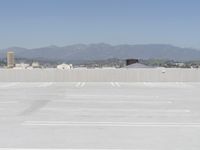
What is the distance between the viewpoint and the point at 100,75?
3183cm

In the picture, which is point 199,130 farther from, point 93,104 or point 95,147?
point 93,104

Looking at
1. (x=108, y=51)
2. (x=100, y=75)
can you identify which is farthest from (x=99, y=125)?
(x=108, y=51)

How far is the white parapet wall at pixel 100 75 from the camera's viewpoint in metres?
31.6

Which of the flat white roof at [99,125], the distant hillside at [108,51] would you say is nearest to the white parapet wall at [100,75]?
the flat white roof at [99,125]

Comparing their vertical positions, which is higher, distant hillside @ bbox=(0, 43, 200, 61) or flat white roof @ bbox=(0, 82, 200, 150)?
distant hillside @ bbox=(0, 43, 200, 61)

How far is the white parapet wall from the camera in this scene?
3158 cm

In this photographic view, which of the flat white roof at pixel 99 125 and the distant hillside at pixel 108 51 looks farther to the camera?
the distant hillside at pixel 108 51

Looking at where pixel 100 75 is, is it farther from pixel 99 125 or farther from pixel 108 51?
pixel 108 51

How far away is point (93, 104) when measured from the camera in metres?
14.9

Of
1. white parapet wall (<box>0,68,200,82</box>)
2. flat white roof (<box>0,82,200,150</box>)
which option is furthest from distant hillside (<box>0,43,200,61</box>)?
flat white roof (<box>0,82,200,150</box>)

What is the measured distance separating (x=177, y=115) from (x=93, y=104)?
3.66 metres

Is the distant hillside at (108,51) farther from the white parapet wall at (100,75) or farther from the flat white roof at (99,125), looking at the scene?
the flat white roof at (99,125)

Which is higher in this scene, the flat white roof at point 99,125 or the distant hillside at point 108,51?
the distant hillside at point 108,51

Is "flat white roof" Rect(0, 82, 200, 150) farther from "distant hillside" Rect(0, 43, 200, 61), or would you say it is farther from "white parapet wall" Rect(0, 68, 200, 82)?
"distant hillside" Rect(0, 43, 200, 61)
